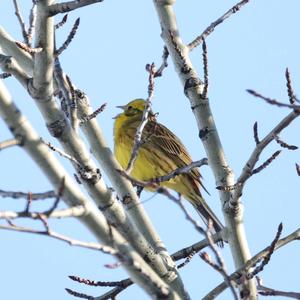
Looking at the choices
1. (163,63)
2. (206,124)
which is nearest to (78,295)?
(206,124)

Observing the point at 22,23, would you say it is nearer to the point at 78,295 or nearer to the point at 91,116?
the point at 91,116

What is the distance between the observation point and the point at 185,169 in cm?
466

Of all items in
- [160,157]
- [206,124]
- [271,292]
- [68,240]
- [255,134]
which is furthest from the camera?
[160,157]

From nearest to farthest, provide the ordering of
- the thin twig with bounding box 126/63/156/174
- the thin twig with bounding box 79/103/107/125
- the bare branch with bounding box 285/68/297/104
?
the bare branch with bounding box 285/68/297/104 → the thin twig with bounding box 126/63/156/174 → the thin twig with bounding box 79/103/107/125

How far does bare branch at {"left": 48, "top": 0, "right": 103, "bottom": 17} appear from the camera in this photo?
13.4 ft

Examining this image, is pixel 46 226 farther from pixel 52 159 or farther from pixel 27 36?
pixel 27 36

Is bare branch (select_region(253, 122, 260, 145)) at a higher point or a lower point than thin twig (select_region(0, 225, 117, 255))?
higher

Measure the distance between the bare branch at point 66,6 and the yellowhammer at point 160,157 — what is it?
4239mm

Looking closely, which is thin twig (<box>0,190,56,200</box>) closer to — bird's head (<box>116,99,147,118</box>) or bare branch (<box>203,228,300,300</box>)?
bare branch (<box>203,228,300,300</box>)

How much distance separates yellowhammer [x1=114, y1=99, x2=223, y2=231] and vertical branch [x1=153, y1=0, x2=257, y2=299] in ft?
8.43

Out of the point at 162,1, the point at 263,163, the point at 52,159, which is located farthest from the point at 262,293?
the point at 162,1

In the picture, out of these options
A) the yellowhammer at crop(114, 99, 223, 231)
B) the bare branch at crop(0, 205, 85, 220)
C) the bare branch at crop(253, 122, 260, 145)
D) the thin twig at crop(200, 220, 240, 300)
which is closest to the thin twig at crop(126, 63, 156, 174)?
the bare branch at crop(253, 122, 260, 145)

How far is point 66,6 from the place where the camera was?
414 cm

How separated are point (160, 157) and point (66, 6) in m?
5.03
